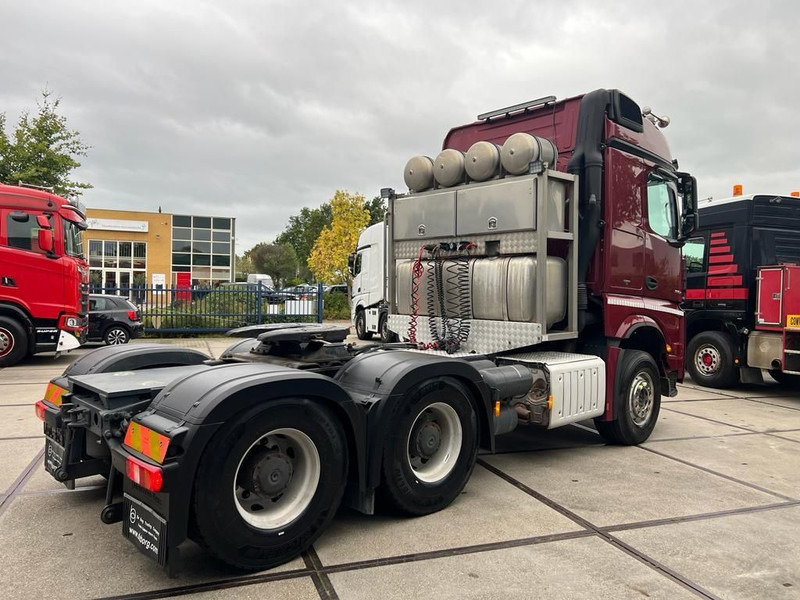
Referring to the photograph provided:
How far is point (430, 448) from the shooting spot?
4.00 meters

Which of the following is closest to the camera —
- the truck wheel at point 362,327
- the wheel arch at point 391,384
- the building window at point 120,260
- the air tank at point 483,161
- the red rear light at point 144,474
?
the red rear light at point 144,474

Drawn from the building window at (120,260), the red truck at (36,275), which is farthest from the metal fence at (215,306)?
the building window at (120,260)

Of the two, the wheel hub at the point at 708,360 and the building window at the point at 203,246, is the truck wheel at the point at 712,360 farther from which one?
the building window at the point at 203,246

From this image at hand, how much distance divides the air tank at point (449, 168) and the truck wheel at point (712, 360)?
658 cm

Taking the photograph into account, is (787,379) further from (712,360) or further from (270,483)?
(270,483)

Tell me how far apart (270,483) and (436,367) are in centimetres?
134

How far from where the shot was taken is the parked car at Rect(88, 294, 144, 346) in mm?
14500

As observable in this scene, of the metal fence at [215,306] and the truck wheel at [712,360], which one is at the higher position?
the metal fence at [215,306]

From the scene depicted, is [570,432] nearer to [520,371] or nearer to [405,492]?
[520,371]

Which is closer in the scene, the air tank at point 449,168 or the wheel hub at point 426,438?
the wheel hub at point 426,438

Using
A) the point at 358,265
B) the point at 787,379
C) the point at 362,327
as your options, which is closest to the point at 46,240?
the point at 358,265

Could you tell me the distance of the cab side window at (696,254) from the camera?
10258 millimetres

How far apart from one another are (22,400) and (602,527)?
740 cm

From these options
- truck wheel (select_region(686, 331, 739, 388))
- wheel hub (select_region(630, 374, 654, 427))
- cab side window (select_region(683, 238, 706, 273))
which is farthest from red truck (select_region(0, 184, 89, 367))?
truck wheel (select_region(686, 331, 739, 388))
